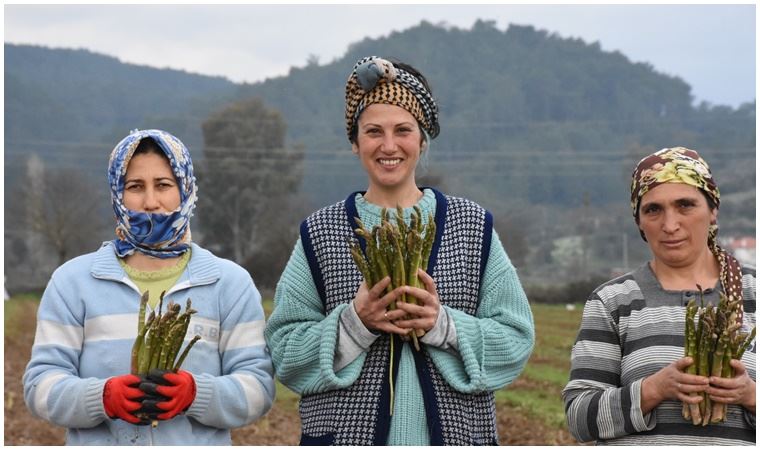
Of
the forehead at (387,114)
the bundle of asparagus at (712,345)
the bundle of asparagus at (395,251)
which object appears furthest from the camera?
the forehead at (387,114)

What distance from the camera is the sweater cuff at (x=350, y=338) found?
4.38 meters

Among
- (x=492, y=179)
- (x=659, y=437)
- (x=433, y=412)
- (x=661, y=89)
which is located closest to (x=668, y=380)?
(x=659, y=437)

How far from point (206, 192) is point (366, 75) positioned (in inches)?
2460

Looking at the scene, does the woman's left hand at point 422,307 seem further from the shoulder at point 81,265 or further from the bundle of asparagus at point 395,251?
the shoulder at point 81,265

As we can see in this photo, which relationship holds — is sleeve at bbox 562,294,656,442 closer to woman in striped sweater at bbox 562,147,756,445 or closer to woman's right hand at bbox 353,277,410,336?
woman in striped sweater at bbox 562,147,756,445

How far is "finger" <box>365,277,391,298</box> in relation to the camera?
4.25 m

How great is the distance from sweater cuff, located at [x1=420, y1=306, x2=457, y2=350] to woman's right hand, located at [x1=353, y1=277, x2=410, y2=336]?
0.10m

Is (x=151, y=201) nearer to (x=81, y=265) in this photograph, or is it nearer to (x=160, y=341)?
(x=81, y=265)

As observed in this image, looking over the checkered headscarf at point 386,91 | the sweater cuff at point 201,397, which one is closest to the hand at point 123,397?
the sweater cuff at point 201,397

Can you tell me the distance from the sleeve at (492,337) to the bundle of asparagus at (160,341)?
0.94 meters

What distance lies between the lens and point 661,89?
122 m

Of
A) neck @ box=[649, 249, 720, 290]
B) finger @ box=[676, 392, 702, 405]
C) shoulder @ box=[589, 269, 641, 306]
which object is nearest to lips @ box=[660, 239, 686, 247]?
neck @ box=[649, 249, 720, 290]

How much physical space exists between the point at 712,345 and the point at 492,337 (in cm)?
81

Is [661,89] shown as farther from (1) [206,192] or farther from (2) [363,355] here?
(2) [363,355]
